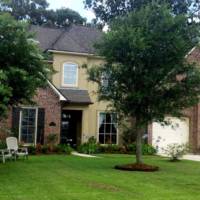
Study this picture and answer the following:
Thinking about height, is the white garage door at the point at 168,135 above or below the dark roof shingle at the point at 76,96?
below

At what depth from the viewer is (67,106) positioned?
28.2 m

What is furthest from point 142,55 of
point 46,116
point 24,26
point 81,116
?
point 81,116

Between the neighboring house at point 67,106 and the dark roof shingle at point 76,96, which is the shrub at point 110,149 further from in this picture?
the dark roof shingle at point 76,96

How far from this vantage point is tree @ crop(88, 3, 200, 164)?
57.6 feet

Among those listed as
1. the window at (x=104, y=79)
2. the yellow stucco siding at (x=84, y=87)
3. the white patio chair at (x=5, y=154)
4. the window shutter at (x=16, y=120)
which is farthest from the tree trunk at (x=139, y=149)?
the yellow stucco siding at (x=84, y=87)

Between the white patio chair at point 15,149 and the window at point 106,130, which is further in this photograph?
the window at point 106,130

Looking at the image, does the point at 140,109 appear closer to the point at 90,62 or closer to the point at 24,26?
the point at 24,26

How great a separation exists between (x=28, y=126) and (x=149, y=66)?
400 inches

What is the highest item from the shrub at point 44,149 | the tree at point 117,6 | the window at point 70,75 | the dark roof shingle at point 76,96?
the tree at point 117,6

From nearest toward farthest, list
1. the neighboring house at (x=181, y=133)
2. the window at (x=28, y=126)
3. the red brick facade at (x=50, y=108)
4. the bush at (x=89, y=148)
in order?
the window at (x=28, y=126) < the red brick facade at (x=50, y=108) < the bush at (x=89, y=148) < the neighboring house at (x=181, y=133)

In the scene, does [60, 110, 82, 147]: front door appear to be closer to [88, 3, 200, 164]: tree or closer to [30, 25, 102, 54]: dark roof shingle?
[30, 25, 102, 54]: dark roof shingle

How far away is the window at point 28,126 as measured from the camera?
25.6 metres

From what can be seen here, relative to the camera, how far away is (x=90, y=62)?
97.1ft

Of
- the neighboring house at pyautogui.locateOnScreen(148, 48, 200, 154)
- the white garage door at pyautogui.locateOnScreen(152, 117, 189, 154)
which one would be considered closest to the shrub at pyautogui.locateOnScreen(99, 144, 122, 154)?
the neighboring house at pyautogui.locateOnScreen(148, 48, 200, 154)
